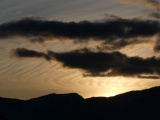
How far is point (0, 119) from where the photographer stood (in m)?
139

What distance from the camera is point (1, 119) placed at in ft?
459

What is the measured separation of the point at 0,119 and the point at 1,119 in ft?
Answer: 2.94
